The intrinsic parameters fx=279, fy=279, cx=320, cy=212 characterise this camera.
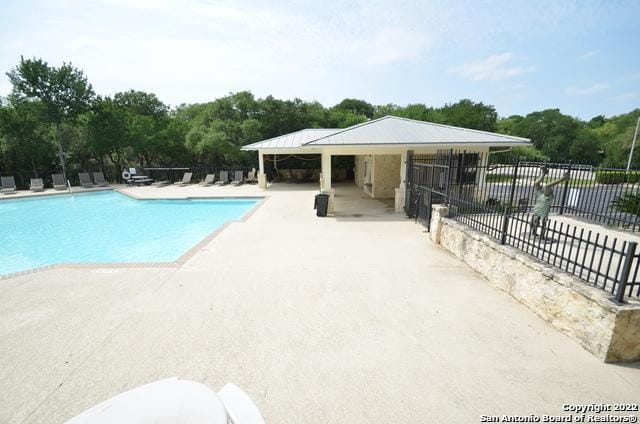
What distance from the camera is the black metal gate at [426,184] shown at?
24.1 feet

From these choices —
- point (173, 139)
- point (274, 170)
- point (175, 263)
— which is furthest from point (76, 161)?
point (175, 263)

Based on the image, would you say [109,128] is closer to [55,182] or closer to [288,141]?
[55,182]

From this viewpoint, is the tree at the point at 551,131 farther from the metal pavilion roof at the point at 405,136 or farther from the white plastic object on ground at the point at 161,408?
the white plastic object on ground at the point at 161,408

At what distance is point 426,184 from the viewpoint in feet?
28.8

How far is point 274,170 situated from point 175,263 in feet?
55.1

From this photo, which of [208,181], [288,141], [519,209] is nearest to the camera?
[519,209]

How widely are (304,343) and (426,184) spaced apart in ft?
22.6

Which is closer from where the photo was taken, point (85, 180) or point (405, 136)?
point (405, 136)

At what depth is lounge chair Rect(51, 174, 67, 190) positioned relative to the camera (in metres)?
18.6

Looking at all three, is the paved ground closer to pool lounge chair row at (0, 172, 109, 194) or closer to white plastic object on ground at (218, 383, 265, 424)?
white plastic object on ground at (218, 383, 265, 424)

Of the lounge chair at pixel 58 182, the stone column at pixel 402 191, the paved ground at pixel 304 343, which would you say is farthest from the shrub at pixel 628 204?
the lounge chair at pixel 58 182

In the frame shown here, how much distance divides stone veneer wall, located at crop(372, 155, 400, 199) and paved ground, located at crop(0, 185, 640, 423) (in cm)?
875

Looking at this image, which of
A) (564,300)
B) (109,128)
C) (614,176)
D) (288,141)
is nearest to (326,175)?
(288,141)

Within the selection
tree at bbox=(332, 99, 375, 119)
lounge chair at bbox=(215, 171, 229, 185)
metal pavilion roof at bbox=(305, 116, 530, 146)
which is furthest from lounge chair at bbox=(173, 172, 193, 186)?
tree at bbox=(332, 99, 375, 119)
